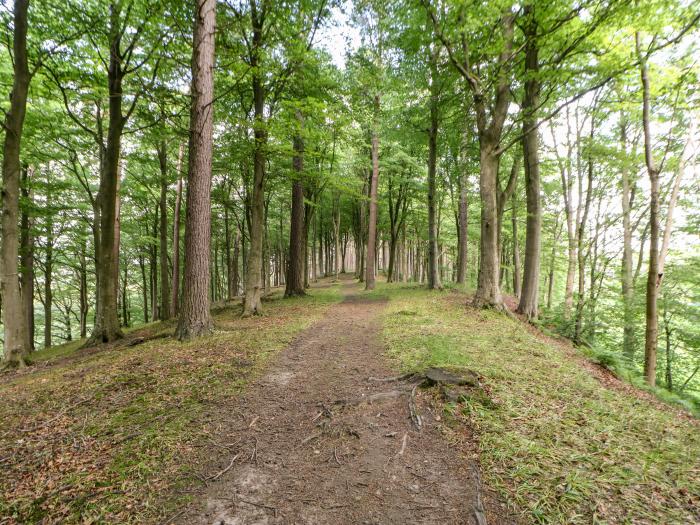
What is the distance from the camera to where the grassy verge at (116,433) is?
2383 mm

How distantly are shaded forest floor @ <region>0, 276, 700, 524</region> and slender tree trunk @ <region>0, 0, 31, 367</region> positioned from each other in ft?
10.3

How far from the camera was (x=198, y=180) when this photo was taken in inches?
273

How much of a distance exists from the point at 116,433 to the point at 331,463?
2.47 m

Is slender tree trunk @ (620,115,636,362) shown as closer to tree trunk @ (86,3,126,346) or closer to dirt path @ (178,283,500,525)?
dirt path @ (178,283,500,525)

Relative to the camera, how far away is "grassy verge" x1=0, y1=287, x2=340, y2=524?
7.82 ft

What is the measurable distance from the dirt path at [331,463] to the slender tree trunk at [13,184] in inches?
275

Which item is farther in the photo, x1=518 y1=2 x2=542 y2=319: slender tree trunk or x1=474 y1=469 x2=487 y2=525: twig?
x1=518 y1=2 x2=542 y2=319: slender tree trunk

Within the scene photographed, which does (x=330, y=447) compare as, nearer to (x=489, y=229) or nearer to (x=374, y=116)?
(x=489, y=229)

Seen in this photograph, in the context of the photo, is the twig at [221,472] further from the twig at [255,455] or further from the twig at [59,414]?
the twig at [59,414]

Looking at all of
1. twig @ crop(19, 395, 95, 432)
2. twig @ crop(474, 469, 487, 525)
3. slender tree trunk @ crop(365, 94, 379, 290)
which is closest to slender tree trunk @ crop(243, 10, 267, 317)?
twig @ crop(19, 395, 95, 432)

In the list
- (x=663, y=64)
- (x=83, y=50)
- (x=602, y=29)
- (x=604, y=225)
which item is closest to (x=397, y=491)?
(x=602, y=29)

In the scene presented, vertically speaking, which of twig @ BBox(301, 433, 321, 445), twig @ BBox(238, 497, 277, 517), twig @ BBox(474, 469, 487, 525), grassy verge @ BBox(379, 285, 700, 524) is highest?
grassy verge @ BBox(379, 285, 700, 524)

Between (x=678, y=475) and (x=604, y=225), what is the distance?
1358cm

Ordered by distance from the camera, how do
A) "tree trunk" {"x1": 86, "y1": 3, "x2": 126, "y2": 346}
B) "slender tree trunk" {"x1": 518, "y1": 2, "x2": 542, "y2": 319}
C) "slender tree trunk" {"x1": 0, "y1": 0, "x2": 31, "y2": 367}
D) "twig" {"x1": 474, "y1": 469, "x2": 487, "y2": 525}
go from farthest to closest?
"slender tree trunk" {"x1": 518, "y1": 2, "x2": 542, "y2": 319} < "tree trunk" {"x1": 86, "y1": 3, "x2": 126, "y2": 346} < "slender tree trunk" {"x1": 0, "y1": 0, "x2": 31, "y2": 367} < "twig" {"x1": 474, "y1": 469, "x2": 487, "y2": 525}
